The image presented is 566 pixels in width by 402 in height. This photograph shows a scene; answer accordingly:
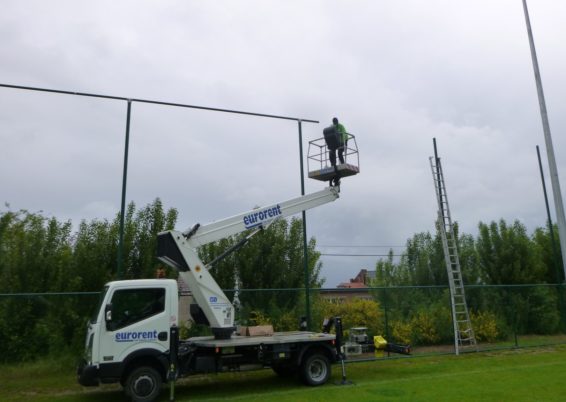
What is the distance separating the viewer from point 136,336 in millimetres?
9914

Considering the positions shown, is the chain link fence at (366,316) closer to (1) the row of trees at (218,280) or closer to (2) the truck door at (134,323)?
(1) the row of trees at (218,280)

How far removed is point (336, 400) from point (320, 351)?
2091 mm

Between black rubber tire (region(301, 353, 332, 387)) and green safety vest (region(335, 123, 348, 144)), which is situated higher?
green safety vest (region(335, 123, 348, 144))

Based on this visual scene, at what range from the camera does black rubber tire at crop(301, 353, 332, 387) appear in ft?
37.9

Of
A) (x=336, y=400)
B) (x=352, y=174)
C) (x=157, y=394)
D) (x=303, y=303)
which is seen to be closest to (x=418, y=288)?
(x=303, y=303)

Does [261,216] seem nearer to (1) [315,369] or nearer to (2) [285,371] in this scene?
(1) [315,369]

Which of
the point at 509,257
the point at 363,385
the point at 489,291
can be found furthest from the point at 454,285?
the point at 509,257

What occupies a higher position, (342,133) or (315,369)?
(342,133)

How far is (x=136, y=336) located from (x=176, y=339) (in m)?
0.83

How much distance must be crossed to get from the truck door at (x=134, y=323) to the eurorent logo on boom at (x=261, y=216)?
106 inches

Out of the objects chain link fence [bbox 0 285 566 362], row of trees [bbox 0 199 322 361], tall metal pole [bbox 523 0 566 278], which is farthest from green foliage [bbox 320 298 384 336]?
tall metal pole [bbox 523 0 566 278]

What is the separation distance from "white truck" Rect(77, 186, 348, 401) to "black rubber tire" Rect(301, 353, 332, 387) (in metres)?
0.02

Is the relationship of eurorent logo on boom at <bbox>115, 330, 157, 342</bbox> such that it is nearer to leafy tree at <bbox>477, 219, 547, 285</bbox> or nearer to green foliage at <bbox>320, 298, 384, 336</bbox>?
green foliage at <bbox>320, 298, 384, 336</bbox>

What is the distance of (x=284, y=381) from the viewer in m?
12.4
